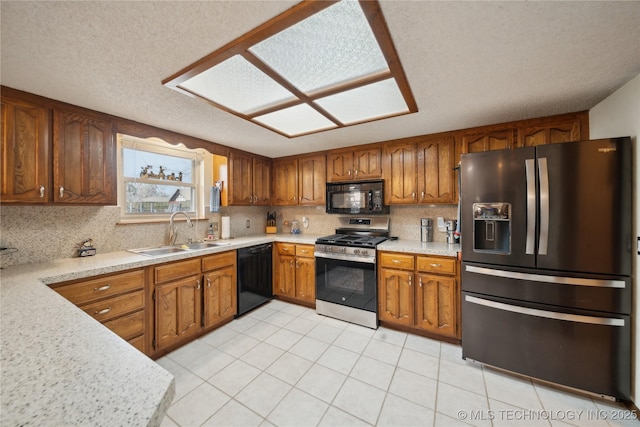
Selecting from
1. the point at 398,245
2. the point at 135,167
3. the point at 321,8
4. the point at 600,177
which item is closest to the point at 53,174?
the point at 135,167

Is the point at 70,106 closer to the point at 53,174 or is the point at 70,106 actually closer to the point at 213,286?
the point at 53,174

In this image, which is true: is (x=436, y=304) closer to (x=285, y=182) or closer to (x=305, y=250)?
(x=305, y=250)

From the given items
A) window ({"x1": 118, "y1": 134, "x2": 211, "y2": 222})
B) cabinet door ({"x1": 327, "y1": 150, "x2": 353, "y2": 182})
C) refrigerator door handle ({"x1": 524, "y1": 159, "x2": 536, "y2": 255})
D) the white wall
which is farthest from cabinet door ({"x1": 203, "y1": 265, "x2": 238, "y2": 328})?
the white wall

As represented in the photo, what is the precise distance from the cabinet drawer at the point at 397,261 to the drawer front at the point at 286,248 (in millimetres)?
1194

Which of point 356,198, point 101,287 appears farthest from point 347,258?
point 101,287

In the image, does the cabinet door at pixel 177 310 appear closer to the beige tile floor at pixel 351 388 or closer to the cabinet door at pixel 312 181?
the beige tile floor at pixel 351 388

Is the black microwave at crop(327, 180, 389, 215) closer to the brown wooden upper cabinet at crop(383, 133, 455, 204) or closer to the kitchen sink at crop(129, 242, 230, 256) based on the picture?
the brown wooden upper cabinet at crop(383, 133, 455, 204)

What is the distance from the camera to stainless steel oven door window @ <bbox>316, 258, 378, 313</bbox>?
2658 mm

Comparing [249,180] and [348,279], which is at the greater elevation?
[249,180]

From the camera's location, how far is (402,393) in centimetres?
173

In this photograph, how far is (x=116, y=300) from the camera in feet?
6.08

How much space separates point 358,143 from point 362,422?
270 cm

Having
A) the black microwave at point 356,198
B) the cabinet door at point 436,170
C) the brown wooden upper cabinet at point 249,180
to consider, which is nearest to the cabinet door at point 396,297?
the black microwave at point 356,198

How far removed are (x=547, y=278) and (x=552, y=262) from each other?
12 cm
